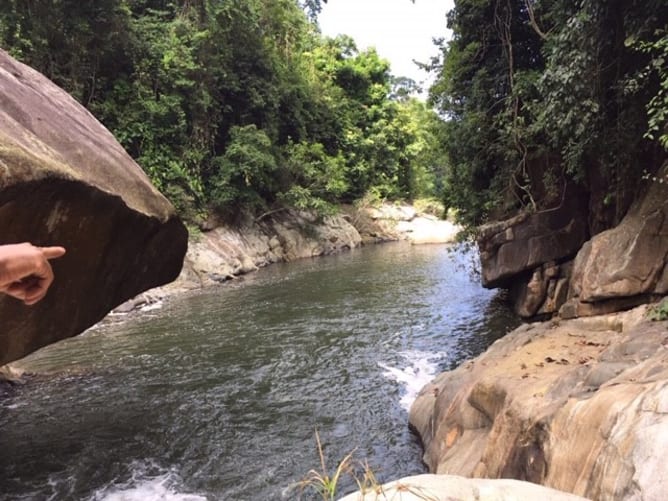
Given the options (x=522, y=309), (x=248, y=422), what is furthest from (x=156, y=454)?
(x=522, y=309)

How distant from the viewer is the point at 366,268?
81.8 feet

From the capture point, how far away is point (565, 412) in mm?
4289

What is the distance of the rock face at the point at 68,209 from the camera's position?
4.94m

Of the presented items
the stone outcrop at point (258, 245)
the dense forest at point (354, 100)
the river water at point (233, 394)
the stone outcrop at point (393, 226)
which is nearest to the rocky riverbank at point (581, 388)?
the river water at point (233, 394)

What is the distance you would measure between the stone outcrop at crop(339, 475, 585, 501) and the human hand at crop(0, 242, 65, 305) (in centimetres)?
195

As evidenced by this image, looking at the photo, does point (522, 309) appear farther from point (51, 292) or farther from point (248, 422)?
point (51, 292)

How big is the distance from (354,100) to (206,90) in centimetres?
1956

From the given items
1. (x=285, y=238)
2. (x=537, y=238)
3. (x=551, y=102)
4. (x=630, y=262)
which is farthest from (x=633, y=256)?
(x=285, y=238)

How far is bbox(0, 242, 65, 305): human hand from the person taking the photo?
7.02 ft

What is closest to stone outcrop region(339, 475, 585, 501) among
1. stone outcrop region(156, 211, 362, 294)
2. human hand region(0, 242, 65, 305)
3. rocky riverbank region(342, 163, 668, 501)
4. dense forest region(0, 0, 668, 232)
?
rocky riverbank region(342, 163, 668, 501)

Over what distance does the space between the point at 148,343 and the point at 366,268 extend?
13.4 meters

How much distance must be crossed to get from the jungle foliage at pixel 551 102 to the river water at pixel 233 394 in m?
3.97

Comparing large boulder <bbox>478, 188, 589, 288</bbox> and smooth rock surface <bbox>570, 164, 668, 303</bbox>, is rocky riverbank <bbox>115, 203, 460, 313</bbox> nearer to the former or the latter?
large boulder <bbox>478, 188, 589, 288</bbox>

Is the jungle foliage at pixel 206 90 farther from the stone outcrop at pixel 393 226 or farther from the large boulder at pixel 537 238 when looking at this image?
the large boulder at pixel 537 238
